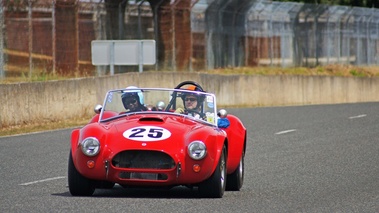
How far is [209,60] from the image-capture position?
36250mm

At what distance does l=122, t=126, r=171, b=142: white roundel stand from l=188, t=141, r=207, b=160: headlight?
257 millimetres

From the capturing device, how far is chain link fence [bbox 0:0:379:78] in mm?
26922

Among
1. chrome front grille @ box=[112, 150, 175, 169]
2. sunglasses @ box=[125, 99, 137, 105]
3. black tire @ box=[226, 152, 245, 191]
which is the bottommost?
black tire @ box=[226, 152, 245, 191]

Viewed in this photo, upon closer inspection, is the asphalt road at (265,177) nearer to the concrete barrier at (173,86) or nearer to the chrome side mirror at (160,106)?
the chrome side mirror at (160,106)

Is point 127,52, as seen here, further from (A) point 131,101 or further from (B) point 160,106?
(B) point 160,106

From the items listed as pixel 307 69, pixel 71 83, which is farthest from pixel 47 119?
pixel 307 69

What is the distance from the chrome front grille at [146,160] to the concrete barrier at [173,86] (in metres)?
10.9

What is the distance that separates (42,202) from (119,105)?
2.14 metres

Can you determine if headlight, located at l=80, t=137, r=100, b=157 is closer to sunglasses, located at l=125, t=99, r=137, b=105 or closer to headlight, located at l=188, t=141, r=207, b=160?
headlight, located at l=188, t=141, r=207, b=160

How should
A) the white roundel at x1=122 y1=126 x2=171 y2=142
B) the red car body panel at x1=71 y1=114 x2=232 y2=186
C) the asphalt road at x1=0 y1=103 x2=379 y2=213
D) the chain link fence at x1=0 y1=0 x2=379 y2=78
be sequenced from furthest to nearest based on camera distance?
the chain link fence at x1=0 y1=0 x2=379 y2=78 → the white roundel at x1=122 y1=126 x2=171 y2=142 → the red car body panel at x1=71 y1=114 x2=232 y2=186 → the asphalt road at x1=0 y1=103 x2=379 y2=213

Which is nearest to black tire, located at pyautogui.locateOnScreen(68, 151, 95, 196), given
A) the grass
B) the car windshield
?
the car windshield

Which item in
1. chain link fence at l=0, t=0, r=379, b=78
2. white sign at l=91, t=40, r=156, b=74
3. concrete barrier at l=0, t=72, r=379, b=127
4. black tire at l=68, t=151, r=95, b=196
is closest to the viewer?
black tire at l=68, t=151, r=95, b=196

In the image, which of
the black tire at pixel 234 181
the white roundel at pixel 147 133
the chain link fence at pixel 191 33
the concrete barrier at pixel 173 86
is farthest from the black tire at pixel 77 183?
the chain link fence at pixel 191 33

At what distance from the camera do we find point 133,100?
38.8 feet
